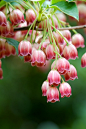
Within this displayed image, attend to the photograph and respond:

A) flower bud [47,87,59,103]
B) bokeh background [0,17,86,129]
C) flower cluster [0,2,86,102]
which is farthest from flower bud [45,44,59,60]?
bokeh background [0,17,86,129]

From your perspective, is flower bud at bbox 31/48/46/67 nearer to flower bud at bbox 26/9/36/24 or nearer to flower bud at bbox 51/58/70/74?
flower bud at bbox 51/58/70/74

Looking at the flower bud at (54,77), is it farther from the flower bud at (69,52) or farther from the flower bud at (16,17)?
the flower bud at (16,17)

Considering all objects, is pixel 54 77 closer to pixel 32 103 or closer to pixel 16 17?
pixel 16 17


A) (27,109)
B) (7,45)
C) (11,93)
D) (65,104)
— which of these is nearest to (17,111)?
(27,109)

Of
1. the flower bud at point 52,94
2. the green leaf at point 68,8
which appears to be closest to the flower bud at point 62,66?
the flower bud at point 52,94

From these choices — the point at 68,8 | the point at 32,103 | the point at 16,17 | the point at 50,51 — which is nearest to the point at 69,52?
the point at 50,51
